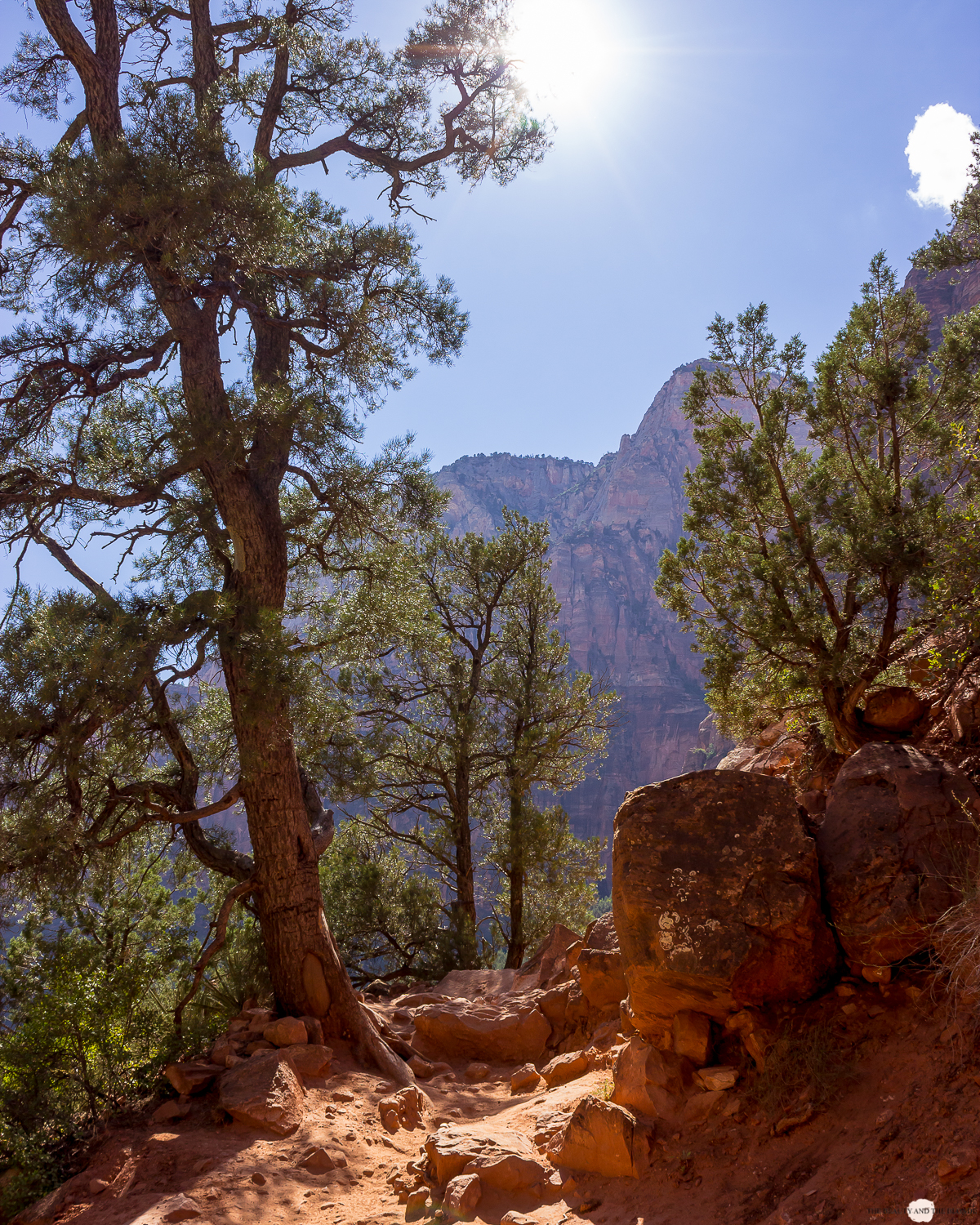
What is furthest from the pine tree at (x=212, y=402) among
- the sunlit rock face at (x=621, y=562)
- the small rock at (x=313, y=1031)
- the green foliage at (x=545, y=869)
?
the sunlit rock face at (x=621, y=562)

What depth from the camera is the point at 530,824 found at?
44.2ft

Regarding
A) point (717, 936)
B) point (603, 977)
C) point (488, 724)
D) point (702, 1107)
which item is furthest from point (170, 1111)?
point (488, 724)

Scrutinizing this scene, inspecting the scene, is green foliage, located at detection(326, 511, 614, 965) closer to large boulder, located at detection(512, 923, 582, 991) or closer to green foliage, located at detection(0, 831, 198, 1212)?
large boulder, located at detection(512, 923, 582, 991)

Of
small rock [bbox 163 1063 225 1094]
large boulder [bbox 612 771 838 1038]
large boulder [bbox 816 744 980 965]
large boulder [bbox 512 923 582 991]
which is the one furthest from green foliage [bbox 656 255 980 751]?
small rock [bbox 163 1063 225 1094]

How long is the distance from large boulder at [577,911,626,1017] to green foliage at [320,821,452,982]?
5.36 m

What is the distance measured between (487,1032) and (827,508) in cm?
623

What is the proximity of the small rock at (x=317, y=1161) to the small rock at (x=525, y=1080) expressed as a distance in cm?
221

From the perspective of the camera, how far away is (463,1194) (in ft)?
15.2

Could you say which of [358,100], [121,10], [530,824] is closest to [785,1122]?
[530,824]

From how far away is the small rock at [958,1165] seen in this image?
339cm

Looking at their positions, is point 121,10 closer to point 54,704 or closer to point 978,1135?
point 54,704

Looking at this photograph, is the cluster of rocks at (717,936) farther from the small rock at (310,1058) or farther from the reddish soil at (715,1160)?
the small rock at (310,1058)

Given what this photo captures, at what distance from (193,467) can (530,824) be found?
869 cm

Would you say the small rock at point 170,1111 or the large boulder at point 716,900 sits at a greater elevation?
the large boulder at point 716,900
